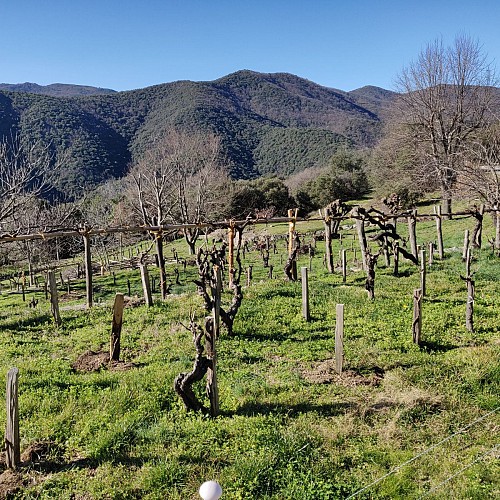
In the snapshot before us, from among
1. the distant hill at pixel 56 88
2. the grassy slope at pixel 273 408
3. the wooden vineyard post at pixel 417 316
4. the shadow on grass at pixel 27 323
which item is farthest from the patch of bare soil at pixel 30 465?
the distant hill at pixel 56 88

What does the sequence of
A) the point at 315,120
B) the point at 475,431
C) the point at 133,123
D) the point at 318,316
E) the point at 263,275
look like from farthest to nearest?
the point at 315,120, the point at 133,123, the point at 263,275, the point at 318,316, the point at 475,431

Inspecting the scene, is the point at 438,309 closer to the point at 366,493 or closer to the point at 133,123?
the point at 366,493

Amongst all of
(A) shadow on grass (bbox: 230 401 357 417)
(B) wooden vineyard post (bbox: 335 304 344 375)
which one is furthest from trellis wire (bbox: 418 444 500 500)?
(B) wooden vineyard post (bbox: 335 304 344 375)

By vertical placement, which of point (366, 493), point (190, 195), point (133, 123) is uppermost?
point (133, 123)

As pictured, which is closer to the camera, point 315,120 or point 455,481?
point 455,481

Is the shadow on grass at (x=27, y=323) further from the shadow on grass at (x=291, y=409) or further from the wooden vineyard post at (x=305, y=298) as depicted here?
the shadow on grass at (x=291, y=409)

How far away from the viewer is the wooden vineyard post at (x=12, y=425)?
15.3 ft

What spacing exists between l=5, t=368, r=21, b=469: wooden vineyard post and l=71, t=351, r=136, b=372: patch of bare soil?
8.78 ft

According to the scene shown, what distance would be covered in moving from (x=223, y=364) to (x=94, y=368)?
2.28 metres

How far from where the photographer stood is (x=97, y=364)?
7621 millimetres

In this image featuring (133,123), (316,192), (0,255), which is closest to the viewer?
(0,255)

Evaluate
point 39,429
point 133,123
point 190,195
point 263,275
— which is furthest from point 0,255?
point 133,123

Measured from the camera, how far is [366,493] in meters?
4.35

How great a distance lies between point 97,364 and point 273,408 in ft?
11.5
